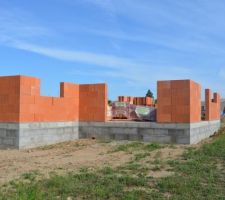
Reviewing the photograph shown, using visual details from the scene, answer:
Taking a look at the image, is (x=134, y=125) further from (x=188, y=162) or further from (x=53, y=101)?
(x=188, y=162)

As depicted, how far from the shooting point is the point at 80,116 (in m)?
15.5

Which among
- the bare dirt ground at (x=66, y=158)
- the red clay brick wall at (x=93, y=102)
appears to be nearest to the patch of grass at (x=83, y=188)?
the bare dirt ground at (x=66, y=158)

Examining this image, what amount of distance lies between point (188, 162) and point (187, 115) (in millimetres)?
4452

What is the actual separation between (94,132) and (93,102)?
4.10 feet

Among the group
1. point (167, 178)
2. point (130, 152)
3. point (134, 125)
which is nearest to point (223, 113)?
point (134, 125)

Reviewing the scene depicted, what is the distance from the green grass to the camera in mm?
5668

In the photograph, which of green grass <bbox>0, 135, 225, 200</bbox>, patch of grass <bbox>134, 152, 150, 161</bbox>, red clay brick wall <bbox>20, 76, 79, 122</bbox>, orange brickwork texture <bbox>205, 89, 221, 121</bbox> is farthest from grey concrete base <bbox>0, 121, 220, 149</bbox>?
green grass <bbox>0, 135, 225, 200</bbox>

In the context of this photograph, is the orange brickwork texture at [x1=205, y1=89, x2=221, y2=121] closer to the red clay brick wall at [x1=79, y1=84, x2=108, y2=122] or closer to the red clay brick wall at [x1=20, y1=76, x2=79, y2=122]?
the red clay brick wall at [x1=79, y1=84, x2=108, y2=122]

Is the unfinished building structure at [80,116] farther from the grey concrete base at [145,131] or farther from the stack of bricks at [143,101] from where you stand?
the stack of bricks at [143,101]

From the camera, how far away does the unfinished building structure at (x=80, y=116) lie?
1233cm

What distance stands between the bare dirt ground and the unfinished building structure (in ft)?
2.17

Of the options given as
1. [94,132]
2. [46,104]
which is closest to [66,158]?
[46,104]

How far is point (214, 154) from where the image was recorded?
34.1ft

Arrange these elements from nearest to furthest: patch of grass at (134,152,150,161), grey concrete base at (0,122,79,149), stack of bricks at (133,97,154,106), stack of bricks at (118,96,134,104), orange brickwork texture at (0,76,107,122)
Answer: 1. patch of grass at (134,152,150,161)
2. grey concrete base at (0,122,79,149)
3. orange brickwork texture at (0,76,107,122)
4. stack of bricks at (118,96,134,104)
5. stack of bricks at (133,97,154,106)
